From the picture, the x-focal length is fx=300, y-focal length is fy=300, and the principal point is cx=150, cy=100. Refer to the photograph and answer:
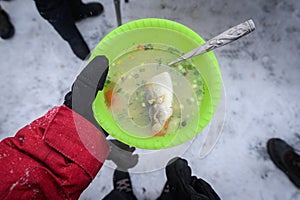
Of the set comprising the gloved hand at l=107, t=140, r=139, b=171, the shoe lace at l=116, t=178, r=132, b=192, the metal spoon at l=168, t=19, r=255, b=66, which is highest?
the metal spoon at l=168, t=19, r=255, b=66

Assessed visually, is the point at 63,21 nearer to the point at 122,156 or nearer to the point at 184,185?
the point at 122,156

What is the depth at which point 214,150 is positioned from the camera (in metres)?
1.23

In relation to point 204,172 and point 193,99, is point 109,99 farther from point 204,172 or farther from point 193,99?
point 204,172

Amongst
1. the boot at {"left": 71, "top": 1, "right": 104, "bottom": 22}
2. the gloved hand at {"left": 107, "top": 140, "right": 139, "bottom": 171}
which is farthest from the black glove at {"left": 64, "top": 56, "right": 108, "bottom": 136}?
the boot at {"left": 71, "top": 1, "right": 104, "bottom": 22}

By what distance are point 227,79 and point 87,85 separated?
2.27 ft

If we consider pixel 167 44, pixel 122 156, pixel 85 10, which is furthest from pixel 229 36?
pixel 85 10

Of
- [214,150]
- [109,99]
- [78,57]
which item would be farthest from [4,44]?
[214,150]

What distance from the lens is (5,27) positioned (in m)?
1.29

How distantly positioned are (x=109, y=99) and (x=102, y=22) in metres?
0.49

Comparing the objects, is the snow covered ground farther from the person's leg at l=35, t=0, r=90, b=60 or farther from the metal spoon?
the metal spoon

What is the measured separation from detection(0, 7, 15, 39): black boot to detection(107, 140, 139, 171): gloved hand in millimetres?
669

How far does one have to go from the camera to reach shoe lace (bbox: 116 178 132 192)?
3.80 ft

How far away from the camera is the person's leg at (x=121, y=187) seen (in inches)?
43.7

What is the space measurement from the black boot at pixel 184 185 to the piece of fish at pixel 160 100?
15 centimetres
